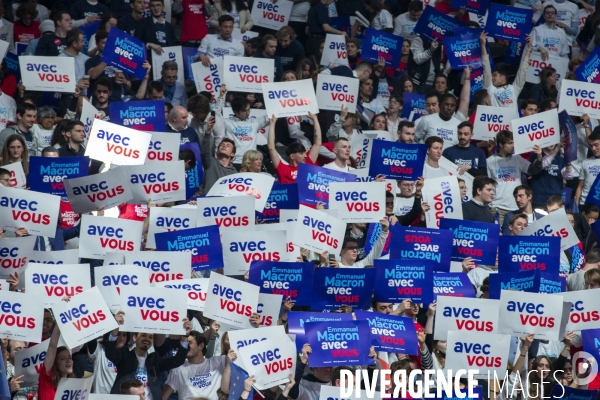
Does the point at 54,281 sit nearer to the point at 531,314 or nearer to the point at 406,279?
the point at 406,279

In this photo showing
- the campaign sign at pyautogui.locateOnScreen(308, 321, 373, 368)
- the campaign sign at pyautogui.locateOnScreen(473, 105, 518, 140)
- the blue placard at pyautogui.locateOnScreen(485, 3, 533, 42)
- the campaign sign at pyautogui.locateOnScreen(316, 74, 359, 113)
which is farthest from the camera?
the blue placard at pyautogui.locateOnScreen(485, 3, 533, 42)

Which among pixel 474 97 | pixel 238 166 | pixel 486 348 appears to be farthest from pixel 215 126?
pixel 486 348

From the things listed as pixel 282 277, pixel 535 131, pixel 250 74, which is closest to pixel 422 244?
pixel 282 277

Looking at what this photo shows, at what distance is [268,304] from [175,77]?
5.14m

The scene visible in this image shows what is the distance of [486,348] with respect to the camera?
11992 mm

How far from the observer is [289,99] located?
51.3 ft

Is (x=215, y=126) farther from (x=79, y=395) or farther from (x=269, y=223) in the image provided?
(x=79, y=395)

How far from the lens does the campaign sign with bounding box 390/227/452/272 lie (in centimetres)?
1302

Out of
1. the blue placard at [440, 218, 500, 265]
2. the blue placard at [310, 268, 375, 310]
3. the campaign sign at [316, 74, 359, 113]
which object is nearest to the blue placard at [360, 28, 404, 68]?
the campaign sign at [316, 74, 359, 113]

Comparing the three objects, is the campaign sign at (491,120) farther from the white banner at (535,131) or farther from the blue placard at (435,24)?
the blue placard at (435,24)

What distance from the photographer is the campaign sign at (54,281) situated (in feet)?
38.9

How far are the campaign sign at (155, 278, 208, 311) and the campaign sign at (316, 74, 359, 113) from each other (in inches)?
179

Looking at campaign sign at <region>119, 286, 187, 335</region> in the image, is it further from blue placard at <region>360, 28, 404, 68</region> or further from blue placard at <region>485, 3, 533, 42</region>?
blue placard at <region>485, 3, 533, 42</region>

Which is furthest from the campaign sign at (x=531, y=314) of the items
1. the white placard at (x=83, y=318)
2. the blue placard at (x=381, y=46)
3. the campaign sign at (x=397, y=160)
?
the blue placard at (x=381, y=46)
